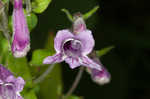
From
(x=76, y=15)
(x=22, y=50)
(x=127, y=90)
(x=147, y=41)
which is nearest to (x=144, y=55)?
(x=147, y=41)

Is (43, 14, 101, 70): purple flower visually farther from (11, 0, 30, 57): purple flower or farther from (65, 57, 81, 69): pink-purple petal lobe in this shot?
(11, 0, 30, 57): purple flower

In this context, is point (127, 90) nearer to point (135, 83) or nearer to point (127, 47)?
point (135, 83)

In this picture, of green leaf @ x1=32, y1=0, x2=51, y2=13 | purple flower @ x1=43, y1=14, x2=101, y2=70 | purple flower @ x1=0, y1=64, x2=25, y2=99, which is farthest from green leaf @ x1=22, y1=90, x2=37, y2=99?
green leaf @ x1=32, y1=0, x2=51, y2=13

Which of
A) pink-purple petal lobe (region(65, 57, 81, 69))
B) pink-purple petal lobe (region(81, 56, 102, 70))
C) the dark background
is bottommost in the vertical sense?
the dark background

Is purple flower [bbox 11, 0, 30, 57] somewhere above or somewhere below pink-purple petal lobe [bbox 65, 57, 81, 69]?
above

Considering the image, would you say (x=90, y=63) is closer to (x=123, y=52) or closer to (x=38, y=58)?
(x=38, y=58)

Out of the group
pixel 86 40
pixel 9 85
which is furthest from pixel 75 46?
pixel 9 85

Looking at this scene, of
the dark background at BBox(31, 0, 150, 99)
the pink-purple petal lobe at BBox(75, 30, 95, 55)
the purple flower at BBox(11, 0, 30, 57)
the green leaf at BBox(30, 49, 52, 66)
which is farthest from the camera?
the dark background at BBox(31, 0, 150, 99)

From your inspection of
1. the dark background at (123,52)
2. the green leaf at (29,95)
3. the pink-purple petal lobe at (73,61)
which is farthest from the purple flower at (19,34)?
the dark background at (123,52)
